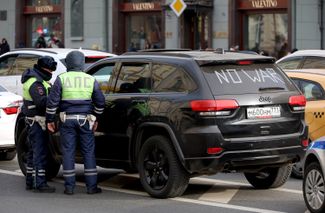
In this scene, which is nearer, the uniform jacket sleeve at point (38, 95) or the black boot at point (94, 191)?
the black boot at point (94, 191)

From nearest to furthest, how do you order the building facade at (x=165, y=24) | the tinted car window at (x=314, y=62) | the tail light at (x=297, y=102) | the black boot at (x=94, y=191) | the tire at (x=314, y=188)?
the tire at (x=314, y=188), the tail light at (x=297, y=102), the black boot at (x=94, y=191), the tinted car window at (x=314, y=62), the building facade at (x=165, y=24)

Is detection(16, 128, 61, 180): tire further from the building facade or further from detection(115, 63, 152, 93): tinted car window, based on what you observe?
the building facade

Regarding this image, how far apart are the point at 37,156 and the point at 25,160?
932 mm

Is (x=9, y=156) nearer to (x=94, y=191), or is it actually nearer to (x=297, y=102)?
(x=94, y=191)

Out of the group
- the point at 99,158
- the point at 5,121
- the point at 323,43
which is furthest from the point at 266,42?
the point at 99,158

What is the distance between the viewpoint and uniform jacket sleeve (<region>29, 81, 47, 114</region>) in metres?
9.76

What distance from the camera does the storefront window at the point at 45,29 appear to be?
108ft

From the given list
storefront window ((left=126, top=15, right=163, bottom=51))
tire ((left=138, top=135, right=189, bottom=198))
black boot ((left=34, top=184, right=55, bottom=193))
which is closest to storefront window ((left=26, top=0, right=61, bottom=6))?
storefront window ((left=126, top=15, right=163, bottom=51))

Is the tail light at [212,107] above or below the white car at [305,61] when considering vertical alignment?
below

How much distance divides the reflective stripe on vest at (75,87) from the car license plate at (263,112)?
6.42ft

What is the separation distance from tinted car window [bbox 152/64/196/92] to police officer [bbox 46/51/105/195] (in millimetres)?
706

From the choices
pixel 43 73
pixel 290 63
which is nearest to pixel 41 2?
pixel 290 63

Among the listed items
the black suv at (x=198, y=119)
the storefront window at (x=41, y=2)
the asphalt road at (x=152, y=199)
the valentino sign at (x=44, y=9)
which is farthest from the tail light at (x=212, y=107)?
the valentino sign at (x=44, y=9)

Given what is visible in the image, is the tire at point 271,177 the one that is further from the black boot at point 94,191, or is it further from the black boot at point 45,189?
the black boot at point 45,189
